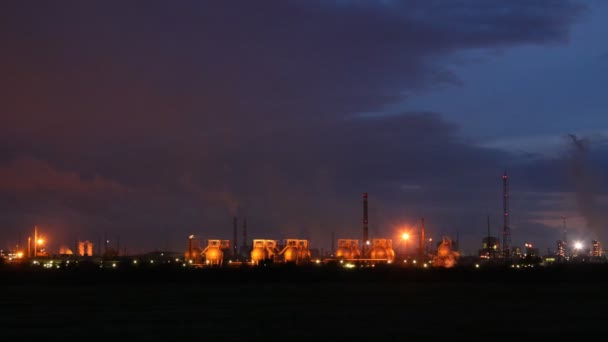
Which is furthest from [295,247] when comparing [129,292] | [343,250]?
[129,292]

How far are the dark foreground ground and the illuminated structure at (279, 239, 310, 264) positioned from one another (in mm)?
105754

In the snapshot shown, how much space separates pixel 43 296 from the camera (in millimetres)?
44531

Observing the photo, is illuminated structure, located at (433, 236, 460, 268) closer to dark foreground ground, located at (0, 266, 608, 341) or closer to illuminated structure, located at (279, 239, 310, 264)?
illuminated structure, located at (279, 239, 310, 264)

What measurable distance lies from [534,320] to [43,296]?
1110 inches

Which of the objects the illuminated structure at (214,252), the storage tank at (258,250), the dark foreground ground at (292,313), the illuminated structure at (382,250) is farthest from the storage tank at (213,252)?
the dark foreground ground at (292,313)

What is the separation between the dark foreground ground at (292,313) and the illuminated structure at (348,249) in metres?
116

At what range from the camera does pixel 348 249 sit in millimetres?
176500

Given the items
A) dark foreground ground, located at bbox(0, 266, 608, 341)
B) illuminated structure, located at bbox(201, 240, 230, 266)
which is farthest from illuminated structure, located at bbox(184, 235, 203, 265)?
dark foreground ground, located at bbox(0, 266, 608, 341)

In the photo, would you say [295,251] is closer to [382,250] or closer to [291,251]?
[291,251]

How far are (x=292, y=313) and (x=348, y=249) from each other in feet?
469

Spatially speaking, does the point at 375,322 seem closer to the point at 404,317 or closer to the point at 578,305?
the point at 404,317

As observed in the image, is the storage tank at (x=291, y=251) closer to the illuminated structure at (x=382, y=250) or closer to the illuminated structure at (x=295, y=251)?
the illuminated structure at (x=295, y=251)

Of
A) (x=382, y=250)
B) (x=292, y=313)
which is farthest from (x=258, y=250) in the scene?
(x=292, y=313)

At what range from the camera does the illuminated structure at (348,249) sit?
175m
